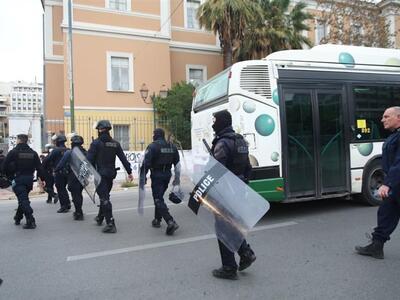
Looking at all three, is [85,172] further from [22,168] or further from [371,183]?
[371,183]

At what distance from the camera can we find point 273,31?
2119 centimetres

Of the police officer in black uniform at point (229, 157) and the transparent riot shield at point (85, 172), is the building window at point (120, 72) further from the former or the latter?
the police officer in black uniform at point (229, 157)

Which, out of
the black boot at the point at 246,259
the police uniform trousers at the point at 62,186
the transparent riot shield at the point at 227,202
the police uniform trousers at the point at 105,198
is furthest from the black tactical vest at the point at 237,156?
the police uniform trousers at the point at 62,186

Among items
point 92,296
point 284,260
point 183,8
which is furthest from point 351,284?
point 183,8

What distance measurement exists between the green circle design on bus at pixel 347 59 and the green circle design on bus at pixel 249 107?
2.30 meters

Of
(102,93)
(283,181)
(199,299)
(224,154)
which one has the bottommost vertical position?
(199,299)

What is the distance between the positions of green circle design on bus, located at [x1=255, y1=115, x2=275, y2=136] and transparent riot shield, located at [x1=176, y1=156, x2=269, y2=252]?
279 centimetres

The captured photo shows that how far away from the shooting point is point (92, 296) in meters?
4.03

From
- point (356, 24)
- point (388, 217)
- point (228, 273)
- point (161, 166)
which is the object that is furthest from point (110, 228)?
point (356, 24)

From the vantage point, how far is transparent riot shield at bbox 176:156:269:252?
418 centimetres

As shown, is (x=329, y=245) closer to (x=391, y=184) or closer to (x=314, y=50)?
(x=391, y=184)

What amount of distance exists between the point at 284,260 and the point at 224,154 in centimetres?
166

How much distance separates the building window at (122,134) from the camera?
2068cm

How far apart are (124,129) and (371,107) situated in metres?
Answer: 15.3
